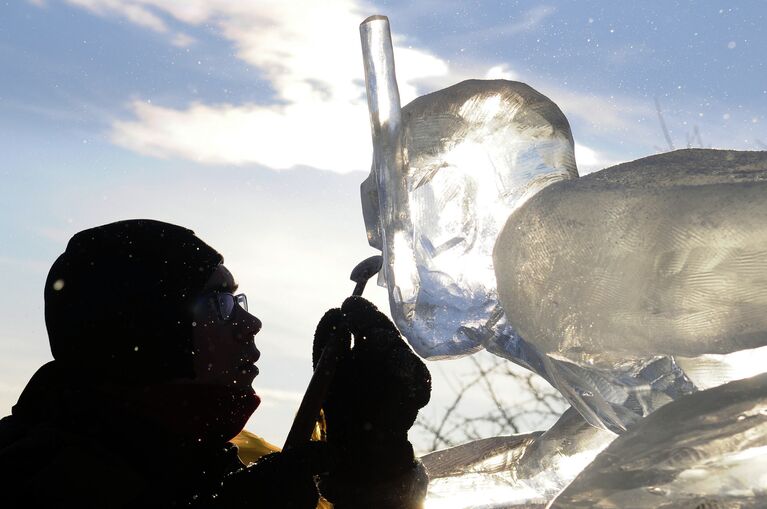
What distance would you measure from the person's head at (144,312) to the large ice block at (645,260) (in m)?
0.83

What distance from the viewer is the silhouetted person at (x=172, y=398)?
1713mm

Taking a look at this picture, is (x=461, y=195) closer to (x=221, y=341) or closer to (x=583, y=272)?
(x=583, y=272)

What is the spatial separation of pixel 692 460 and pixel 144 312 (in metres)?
1.26

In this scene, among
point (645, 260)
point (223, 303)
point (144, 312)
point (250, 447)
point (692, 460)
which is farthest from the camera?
point (250, 447)

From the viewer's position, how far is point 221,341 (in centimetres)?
204

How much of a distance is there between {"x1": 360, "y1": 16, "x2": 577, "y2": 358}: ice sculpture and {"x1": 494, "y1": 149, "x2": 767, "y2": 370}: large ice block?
157 mm

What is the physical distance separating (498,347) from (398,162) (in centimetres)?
44

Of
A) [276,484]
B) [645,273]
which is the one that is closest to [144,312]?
[276,484]

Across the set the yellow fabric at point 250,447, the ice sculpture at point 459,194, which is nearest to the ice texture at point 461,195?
the ice sculpture at point 459,194

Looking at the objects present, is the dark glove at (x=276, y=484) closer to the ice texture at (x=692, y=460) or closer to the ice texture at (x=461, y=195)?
the ice texture at (x=461, y=195)

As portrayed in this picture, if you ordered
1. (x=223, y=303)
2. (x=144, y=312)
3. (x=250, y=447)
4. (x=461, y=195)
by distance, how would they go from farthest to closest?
1. (x=250, y=447)
2. (x=223, y=303)
3. (x=144, y=312)
4. (x=461, y=195)

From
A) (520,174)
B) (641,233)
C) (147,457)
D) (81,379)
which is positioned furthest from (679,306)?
(81,379)

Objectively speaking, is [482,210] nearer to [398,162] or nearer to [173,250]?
[398,162]

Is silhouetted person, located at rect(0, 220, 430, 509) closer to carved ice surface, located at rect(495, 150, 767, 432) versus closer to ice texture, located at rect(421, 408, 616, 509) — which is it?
ice texture, located at rect(421, 408, 616, 509)
